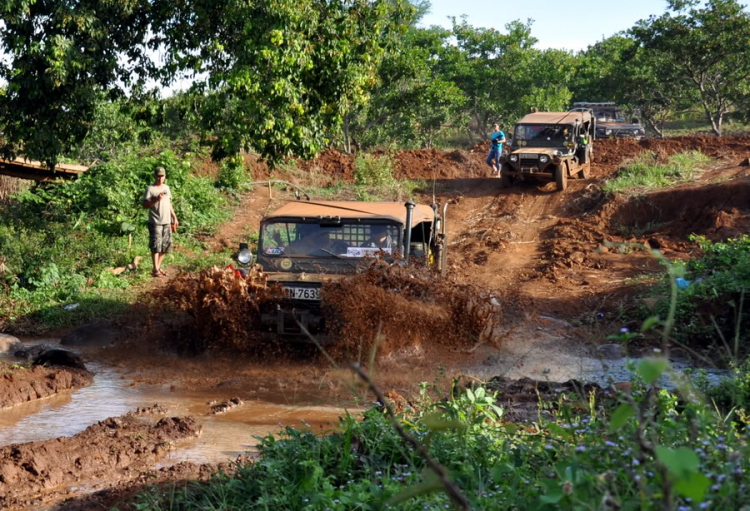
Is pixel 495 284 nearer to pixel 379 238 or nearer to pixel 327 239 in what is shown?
pixel 379 238

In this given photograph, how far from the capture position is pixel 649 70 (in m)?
30.8

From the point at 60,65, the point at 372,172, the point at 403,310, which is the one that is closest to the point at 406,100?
the point at 372,172

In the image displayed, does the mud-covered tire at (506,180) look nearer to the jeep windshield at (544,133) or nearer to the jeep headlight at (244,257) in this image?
the jeep windshield at (544,133)

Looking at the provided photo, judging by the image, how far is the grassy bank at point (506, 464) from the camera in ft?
7.80

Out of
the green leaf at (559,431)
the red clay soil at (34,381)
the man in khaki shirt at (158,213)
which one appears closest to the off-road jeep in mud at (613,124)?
the man in khaki shirt at (158,213)

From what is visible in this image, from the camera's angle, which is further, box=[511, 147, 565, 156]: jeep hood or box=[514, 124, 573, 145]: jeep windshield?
box=[514, 124, 573, 145]: jeep windshield

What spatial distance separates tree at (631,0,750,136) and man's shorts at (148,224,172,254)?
2141 cm

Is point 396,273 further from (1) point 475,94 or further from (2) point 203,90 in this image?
(1) point 475,94

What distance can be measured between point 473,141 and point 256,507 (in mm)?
38891

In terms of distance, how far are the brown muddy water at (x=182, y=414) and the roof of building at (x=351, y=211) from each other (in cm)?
219

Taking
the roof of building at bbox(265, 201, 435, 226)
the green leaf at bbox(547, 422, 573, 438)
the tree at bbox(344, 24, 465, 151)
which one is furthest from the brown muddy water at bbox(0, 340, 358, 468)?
the tree at bbox(344, 24, 465, 151)

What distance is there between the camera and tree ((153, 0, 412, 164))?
10750 millimetres

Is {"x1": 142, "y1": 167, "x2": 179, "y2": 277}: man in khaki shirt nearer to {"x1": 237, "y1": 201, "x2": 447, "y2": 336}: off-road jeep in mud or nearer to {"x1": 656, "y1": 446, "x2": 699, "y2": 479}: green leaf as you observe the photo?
{"x1": 237, "y1": 201, "x2": 447, "y2": 336}: off-road jeep in mud

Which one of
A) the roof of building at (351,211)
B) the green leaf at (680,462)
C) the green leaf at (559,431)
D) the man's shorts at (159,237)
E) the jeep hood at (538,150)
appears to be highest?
the jeep hood at (538,150)
